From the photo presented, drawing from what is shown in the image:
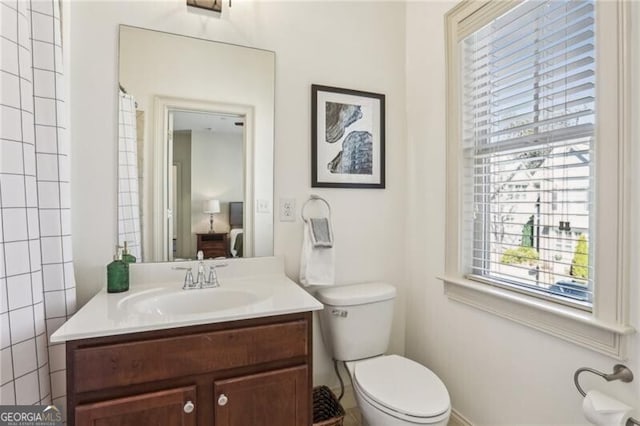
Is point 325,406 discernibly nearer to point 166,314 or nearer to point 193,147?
point 166,314

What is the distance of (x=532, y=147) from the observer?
1367 mm

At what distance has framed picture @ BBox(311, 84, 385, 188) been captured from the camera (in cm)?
182

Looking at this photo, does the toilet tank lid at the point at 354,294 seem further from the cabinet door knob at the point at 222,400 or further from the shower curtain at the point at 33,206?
the shower curtain at the point at 33,206

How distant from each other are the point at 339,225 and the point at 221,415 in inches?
41.7

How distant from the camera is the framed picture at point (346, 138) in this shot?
1.82 meters

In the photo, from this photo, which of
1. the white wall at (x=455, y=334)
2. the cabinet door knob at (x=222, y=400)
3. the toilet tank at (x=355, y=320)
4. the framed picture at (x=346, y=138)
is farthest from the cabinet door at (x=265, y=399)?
the framed picture at (x=346, y=138)

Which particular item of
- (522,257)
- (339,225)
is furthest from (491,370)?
(339,225)

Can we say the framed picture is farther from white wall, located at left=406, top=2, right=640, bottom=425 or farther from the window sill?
the window sill

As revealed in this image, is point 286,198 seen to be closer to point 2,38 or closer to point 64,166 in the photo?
point 64,166

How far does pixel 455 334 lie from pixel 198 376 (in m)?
1.25

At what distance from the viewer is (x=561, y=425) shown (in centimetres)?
122

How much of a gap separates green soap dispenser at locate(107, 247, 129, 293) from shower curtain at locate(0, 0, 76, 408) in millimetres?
124

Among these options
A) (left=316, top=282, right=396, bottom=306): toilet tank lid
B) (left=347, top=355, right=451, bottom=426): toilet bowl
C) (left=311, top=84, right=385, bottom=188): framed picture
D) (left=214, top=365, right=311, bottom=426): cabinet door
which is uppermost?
(left=311, top=84, right=385, bottom=188): framed picture

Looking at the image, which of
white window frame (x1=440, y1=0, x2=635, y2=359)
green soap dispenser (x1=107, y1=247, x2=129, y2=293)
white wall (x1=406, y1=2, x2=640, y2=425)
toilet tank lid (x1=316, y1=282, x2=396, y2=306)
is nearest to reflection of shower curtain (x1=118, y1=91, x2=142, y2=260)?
green soap dispenser (x1=107, y1=247, x2=129, y2=293)
